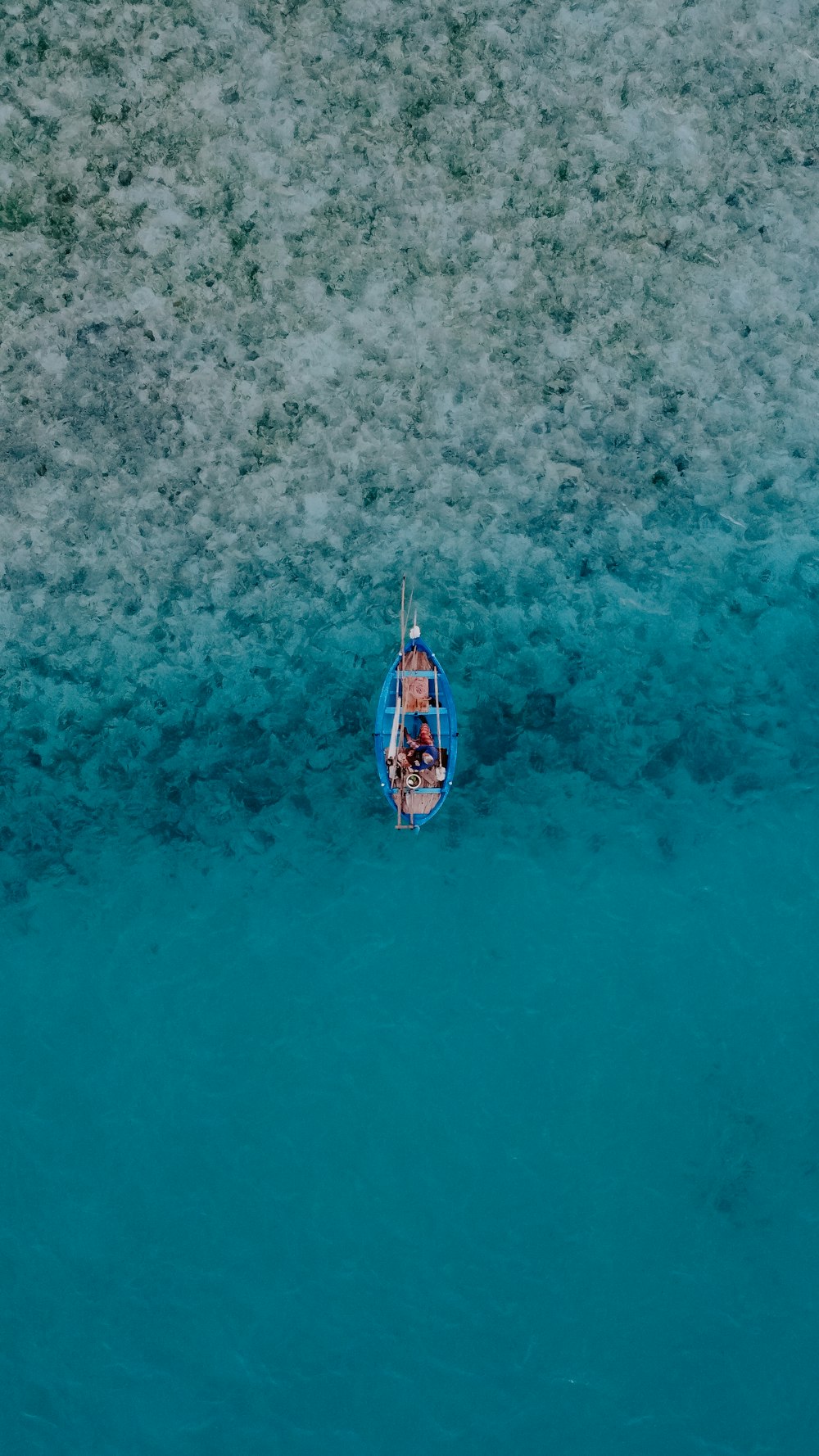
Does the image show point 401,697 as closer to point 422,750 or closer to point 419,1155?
point 422,750

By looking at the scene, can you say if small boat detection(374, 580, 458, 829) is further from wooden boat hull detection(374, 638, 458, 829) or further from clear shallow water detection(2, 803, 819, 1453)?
clear shallow water detection(2, 803, 819, 1453)

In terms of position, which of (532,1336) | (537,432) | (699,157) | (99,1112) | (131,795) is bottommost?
(532,1336)

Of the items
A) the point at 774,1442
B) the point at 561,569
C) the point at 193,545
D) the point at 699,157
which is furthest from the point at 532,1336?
the point at 699,157

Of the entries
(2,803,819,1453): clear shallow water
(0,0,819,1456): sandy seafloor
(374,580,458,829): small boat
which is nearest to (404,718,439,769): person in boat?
(374,580,458,829): small boat

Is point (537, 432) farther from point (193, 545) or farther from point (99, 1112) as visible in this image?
point (99, 1112)

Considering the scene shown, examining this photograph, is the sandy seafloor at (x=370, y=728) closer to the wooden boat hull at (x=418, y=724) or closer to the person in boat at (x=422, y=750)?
the wooden boat hull at (x=418, y=724)

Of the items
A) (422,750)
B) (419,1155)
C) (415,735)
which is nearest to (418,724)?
(415,735)
